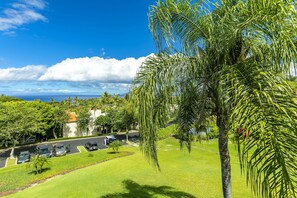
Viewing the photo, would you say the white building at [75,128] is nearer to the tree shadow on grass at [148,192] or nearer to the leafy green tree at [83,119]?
the leafy green tree at [83,119]

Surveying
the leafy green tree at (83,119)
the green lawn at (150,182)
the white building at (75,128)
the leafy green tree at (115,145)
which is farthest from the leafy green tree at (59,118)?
the green lawn at (150,182)

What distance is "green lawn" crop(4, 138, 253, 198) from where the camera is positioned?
34.5 feet

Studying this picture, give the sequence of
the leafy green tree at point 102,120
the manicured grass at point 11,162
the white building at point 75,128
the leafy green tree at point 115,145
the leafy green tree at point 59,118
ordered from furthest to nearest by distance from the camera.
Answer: the white building at point 75,128
the leafy green tree at point 102,120
the leafy green tree at point 59,118
the manicured grass at point 11,162
the leafy green tree at point 115,145

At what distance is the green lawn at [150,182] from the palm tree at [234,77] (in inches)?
240

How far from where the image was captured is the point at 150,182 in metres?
12.3

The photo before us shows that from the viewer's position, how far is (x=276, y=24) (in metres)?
3.28

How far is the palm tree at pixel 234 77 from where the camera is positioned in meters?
2.54

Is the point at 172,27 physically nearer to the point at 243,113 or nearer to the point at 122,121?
the point at 243,113

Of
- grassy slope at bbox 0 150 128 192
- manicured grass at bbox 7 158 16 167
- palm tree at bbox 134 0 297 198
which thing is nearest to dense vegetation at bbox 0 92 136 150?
manicured grass at bbox 7 158 16 167

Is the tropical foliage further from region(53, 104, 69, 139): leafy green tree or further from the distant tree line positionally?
region(53, 104, 69, 139): leafy green tree

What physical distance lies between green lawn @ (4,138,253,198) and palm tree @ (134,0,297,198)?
240 inches

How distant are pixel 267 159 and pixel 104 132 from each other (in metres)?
44.3

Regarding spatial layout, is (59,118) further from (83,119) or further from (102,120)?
(102,120)

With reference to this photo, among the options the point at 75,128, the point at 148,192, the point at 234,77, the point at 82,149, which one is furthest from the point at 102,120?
the point at 234,77
